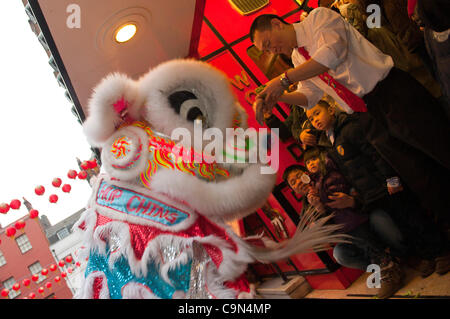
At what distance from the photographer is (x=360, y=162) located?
1.76 meters

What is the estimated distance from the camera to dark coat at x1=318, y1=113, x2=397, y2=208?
5.58 ft

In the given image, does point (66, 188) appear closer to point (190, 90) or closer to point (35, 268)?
point (190, 90)

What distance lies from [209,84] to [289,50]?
1.79 ft

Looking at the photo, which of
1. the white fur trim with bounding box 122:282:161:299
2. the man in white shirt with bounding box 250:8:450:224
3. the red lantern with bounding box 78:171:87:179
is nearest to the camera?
the white fur trim with bounding box 122:282:161:299

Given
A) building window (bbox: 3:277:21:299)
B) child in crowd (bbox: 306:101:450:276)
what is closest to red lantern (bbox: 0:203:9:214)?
child in crowd (bbox: 306:101:450:276)

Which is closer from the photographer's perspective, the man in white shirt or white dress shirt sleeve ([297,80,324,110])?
the man in white shirt

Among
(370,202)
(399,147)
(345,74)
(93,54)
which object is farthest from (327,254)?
(93,54)

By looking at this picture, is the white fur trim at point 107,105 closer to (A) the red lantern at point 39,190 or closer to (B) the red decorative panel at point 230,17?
(B) the red decorative panel at point 230,17

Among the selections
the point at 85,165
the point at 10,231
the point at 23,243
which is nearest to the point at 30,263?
the point at 23,243

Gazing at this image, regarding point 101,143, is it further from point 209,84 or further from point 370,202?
point 370,202

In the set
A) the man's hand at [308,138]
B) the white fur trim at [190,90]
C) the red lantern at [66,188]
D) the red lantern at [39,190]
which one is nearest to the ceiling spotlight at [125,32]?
the man's hand at [308,138]

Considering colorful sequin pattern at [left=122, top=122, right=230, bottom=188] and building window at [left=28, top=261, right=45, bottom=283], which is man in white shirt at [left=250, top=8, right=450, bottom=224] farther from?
building window at [left=28, top=261, right=45, bottom=283]

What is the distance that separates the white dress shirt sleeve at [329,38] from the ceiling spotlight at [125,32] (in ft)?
4.90

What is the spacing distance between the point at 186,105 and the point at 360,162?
3.92 feet
